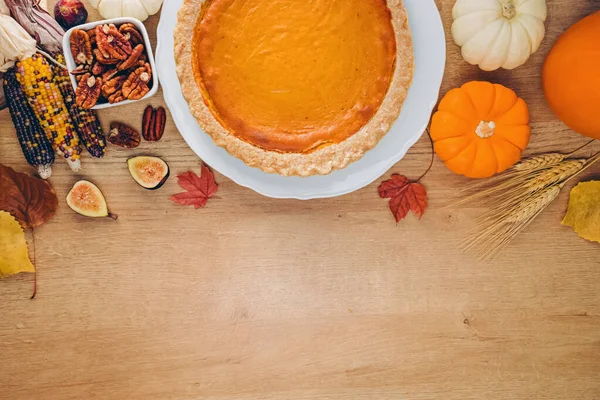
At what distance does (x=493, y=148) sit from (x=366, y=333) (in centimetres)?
112

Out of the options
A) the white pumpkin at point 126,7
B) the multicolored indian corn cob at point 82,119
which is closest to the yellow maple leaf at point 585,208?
the white pumpkin at point 126,7

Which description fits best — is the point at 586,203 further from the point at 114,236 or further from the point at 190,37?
the point at 114,236

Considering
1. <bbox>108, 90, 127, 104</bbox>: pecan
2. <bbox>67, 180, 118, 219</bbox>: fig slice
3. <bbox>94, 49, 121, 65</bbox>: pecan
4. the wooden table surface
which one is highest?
<bbox>94, 49, 121, 65</bbox>: pecan

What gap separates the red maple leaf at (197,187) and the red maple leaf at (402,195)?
848 mm

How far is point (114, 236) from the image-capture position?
2.71 meters

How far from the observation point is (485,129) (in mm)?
2488

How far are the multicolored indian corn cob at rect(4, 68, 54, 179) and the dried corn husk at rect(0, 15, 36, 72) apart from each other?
5 cm

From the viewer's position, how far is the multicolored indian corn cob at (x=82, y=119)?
2.49 metres

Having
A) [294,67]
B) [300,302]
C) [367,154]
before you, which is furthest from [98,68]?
[300,302]

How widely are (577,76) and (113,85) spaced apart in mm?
2065

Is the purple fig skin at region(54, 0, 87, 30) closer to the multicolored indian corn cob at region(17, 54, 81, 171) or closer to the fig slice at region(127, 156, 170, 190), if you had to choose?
the multicolored indian corn cob at region(17, 54, 81, 171)

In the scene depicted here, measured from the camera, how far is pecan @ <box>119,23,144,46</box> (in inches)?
94.3

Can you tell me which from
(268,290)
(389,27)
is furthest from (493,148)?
(268,290)

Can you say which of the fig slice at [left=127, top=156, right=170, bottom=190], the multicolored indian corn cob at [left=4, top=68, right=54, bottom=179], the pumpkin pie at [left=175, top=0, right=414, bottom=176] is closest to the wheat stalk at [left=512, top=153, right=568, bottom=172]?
the pumpkin pie at [left=175, top=0, right=414, bottom=176]
